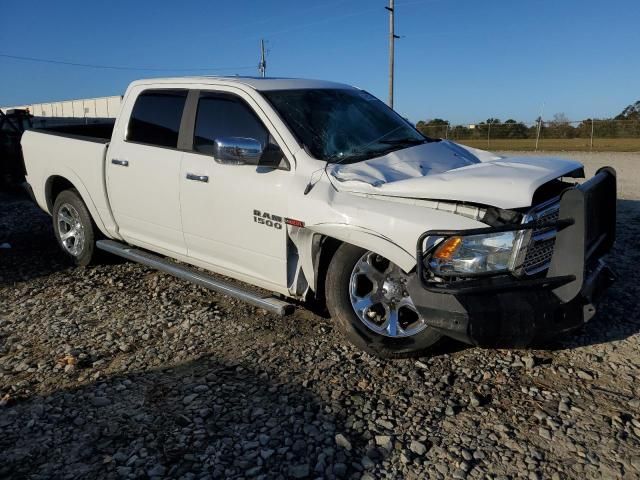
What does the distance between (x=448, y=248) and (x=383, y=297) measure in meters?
0.65

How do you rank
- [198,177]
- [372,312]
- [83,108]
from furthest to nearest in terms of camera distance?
1. [83,108]
2. [198,177]
3. [372,312]

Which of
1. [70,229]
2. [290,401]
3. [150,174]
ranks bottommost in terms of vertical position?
[290,401]

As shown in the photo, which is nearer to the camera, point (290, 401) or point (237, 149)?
point (290, 401)

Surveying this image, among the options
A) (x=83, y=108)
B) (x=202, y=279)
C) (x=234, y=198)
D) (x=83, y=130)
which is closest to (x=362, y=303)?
(x=234, y=198)

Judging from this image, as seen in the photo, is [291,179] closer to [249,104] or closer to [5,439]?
[249,104]

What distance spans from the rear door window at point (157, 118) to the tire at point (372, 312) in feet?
6.74

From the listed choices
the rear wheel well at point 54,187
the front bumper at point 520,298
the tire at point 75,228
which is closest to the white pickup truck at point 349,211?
the front bumper at point 520,298

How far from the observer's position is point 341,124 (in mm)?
4609

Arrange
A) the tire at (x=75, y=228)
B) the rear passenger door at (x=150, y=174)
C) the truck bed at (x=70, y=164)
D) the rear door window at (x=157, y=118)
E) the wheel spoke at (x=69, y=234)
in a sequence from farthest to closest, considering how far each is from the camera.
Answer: the wheel spoke at (x=69, y=234)
the tire at (x=75, y=228)
the truck bed at (x=70, y=164)
the rear door window at (x=157, y=118)
the rear passenger door at (x=150, y=174)

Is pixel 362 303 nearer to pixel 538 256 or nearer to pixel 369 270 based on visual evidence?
pixel 369 270

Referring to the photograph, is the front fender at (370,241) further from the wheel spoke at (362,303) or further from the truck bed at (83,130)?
the truck bed at (83,130)

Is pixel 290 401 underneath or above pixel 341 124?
underneath

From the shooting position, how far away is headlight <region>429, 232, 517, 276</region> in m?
3.29

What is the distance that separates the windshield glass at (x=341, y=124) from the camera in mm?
4281
